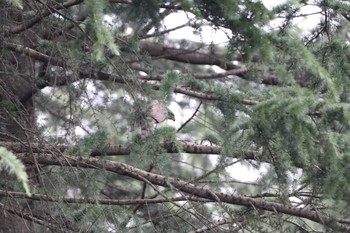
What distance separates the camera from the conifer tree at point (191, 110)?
3674 millimetres

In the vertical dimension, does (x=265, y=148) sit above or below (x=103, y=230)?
above

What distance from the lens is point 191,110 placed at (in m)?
6.60

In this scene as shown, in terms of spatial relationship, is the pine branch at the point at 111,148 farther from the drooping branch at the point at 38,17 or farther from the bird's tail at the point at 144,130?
the drooping branch at the point at 38,17

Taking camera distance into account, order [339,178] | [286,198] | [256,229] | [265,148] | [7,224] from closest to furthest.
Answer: [339,178], [265,148], [286,198], [256,229], [7,224]

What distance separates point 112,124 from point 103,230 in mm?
790

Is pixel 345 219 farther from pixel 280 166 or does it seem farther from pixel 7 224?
pixel 7 224

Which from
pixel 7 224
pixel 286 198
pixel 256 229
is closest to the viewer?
pixel 286 198

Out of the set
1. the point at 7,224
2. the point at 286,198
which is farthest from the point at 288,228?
the point at 7,224

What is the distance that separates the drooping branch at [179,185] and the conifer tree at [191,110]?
1 cm

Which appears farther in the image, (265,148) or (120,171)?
(120,171)

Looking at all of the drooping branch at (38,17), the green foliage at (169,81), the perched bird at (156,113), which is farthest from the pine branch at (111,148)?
the drooping branch at (38,17)

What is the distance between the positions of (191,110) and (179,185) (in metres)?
1.47

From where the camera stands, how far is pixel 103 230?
16.8 ft

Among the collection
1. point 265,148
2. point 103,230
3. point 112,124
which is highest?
point 112,124
